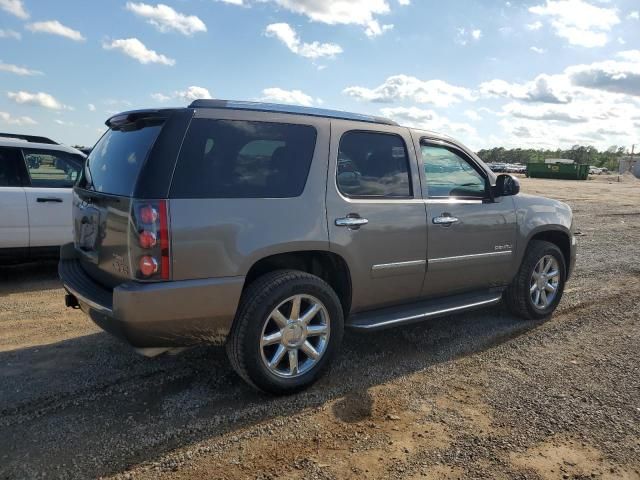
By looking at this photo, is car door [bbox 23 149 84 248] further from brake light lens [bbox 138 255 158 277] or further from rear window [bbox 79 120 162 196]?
brake light lens [bbox 138 255 158 277]

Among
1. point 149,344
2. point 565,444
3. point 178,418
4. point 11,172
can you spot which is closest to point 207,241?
point 149,344

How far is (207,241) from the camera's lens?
3.16m

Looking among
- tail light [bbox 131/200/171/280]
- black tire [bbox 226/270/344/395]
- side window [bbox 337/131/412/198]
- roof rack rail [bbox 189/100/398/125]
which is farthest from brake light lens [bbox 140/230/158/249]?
side window [bbox 337/131/412/198]

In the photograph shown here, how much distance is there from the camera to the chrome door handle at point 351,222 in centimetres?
371

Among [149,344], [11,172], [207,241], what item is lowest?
[149,344]

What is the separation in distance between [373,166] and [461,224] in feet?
3.23

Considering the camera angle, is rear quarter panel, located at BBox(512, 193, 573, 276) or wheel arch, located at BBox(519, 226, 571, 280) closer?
rear quarter panel, located at BBox(512, 193, 573, 276)

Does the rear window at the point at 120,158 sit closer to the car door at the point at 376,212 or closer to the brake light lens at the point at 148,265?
the brake light lens at the point at 148,265

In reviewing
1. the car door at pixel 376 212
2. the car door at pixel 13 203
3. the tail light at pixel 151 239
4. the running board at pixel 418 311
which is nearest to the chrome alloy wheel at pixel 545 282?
the running board at pixel 418 311

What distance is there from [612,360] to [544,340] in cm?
57

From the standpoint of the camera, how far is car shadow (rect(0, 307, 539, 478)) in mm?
2926

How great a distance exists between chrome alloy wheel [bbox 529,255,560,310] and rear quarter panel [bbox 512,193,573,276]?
0.99ft

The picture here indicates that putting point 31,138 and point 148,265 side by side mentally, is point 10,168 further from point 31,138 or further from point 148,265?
point 148,265

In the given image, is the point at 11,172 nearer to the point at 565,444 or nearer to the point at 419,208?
the point at 419,208
